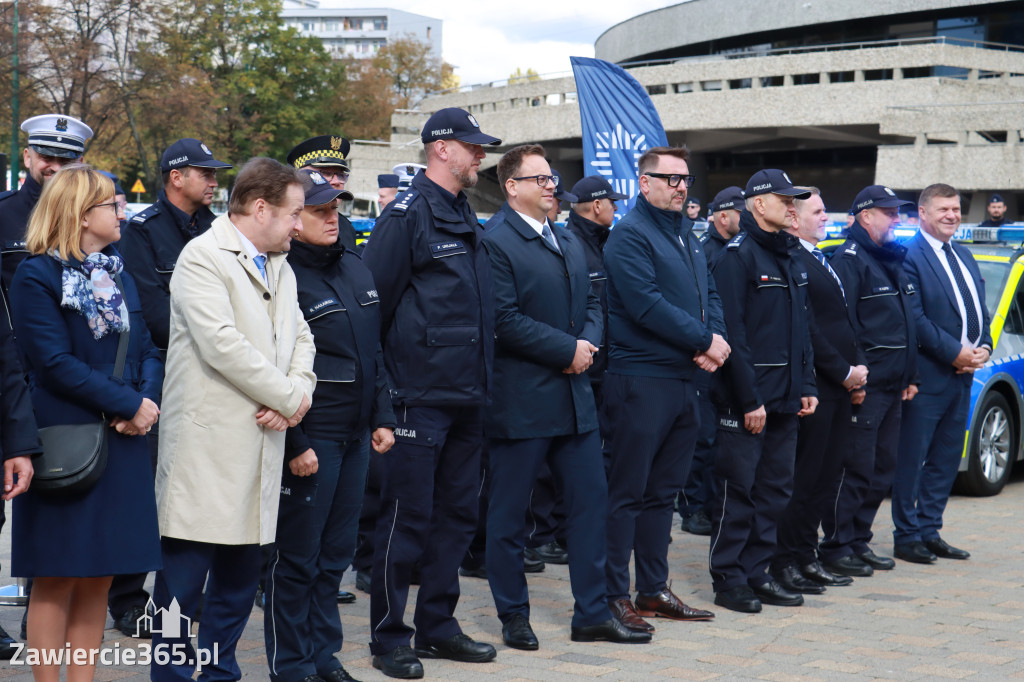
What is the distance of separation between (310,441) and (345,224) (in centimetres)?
153

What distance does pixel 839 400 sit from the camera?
24.4 ft

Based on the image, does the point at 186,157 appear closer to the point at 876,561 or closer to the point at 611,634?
the point at 611,634

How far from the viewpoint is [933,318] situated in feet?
27.4

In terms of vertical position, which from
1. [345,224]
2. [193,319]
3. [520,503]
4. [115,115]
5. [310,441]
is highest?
[115,115]

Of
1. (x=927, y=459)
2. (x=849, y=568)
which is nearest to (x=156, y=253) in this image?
(x=849, y=568)

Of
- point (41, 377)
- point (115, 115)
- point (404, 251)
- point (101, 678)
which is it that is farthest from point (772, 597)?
point (115, 115)

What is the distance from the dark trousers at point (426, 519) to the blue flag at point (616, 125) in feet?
21.2

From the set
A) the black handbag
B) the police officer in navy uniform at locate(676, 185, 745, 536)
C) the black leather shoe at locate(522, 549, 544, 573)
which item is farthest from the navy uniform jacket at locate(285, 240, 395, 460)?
the police officer in navy uniform at locate(676, 185, 745, 536)

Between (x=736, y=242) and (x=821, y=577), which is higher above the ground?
(x=736, y=242)

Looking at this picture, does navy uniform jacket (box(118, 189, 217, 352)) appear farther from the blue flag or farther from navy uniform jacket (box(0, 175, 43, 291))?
the blue flag

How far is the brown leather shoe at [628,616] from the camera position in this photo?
5.96 m

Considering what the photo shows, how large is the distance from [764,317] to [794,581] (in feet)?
5.34

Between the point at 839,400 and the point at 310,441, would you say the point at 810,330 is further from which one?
the point at 310,441

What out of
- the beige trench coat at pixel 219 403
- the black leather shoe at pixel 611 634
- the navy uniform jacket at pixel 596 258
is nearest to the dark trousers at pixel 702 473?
the navy uniform jacket at pixel 596 258
